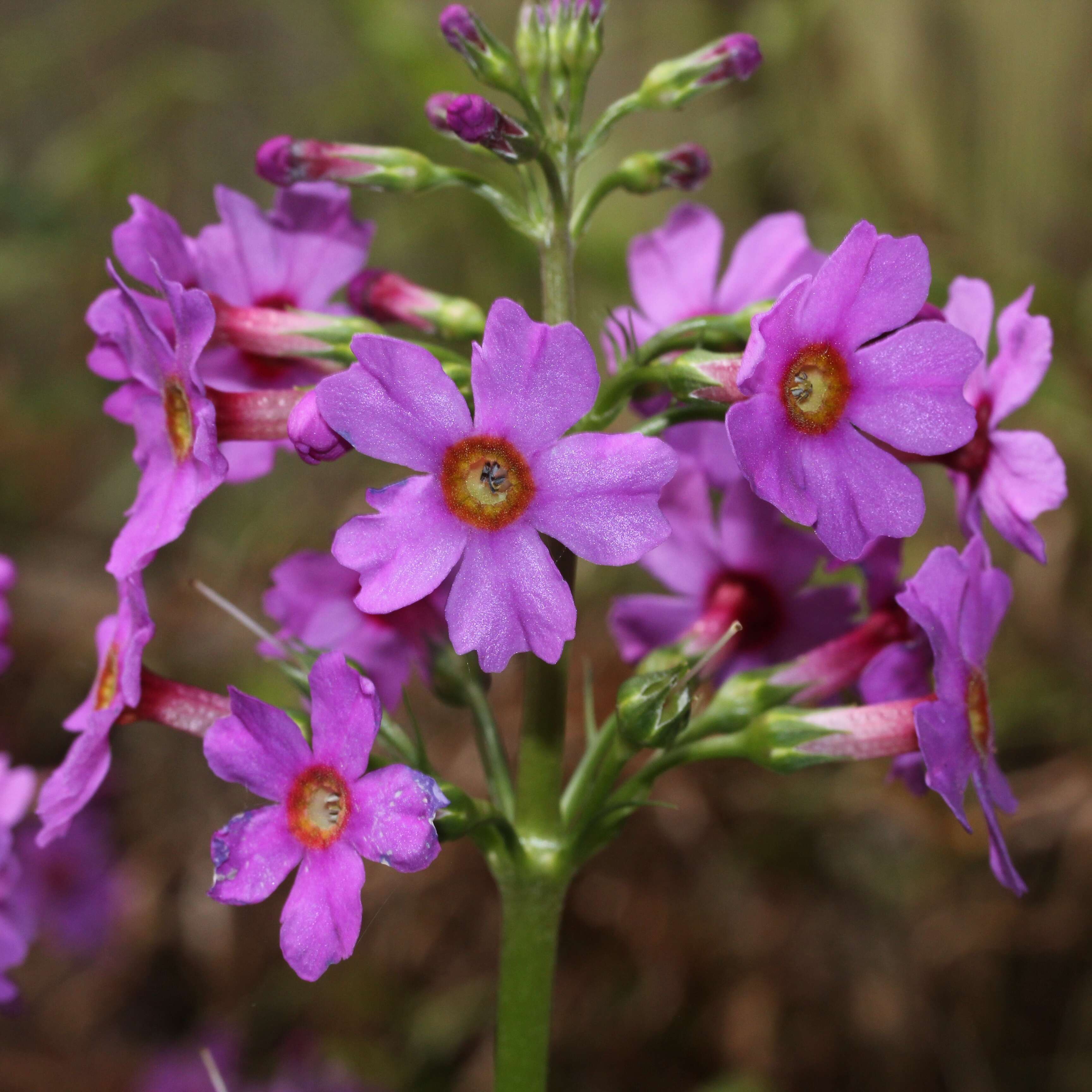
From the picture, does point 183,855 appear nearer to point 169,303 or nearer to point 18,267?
point 18,267

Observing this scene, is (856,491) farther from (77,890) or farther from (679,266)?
(77,890)

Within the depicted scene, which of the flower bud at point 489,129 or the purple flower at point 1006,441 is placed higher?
the flower bud at point 489,129

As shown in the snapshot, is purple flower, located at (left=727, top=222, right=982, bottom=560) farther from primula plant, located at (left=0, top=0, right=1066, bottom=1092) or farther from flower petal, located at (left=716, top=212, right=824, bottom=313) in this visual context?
flower petal, located at (left=716, top=212, right=824, bottom=313)

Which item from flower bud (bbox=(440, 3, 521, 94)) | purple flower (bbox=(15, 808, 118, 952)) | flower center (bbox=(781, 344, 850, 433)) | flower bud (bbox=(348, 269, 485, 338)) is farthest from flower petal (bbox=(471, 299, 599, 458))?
purple flower (bbox=(15, 808, 118, 952))

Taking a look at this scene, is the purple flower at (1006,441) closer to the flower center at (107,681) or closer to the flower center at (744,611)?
the flower center at (744,611)

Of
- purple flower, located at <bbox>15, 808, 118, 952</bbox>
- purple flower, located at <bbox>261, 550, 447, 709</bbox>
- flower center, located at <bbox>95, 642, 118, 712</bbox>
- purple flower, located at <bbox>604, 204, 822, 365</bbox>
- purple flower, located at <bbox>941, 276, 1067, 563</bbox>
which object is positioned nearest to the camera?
purple flower, located at <bbox>941, 276, 1067, 563</bbox>

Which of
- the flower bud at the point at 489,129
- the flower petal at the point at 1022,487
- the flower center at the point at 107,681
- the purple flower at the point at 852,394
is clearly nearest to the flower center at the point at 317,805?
the flower center at the point at 107,681
